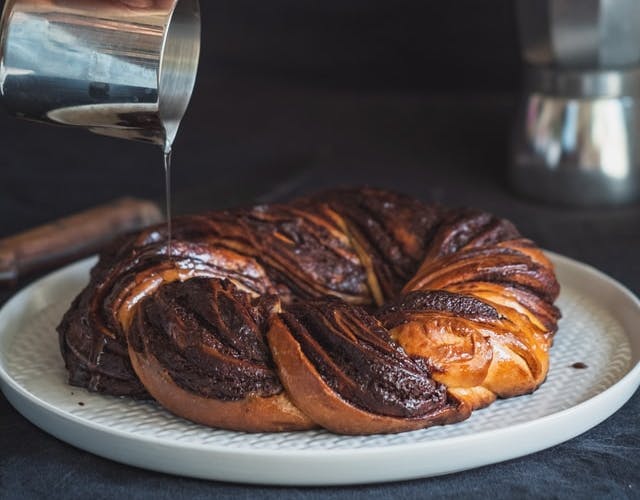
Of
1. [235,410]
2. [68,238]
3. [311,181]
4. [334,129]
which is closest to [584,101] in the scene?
[311,181]

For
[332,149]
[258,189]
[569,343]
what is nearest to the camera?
[569,343]

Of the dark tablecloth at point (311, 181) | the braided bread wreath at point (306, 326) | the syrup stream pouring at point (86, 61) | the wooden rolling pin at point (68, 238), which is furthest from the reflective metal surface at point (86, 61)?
the wooden rolling pin at point (68, 238)

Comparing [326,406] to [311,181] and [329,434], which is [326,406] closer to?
[329,434]

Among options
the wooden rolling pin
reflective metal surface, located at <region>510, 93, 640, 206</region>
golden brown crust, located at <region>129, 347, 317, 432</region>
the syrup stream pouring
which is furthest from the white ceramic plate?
reflective metal surface, located at <region>510, 93, 640, 206</region>

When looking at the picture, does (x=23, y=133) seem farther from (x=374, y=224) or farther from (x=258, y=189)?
(x=374, y=224)

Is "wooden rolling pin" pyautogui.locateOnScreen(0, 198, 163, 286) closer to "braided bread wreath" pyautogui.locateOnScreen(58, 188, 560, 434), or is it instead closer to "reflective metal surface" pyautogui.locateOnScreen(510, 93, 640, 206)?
"braided bread wreath" pyautogui.locateOnScreen(58, 188, 560, 434)

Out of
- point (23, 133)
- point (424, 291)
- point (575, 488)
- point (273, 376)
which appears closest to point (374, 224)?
point (424, 291)
